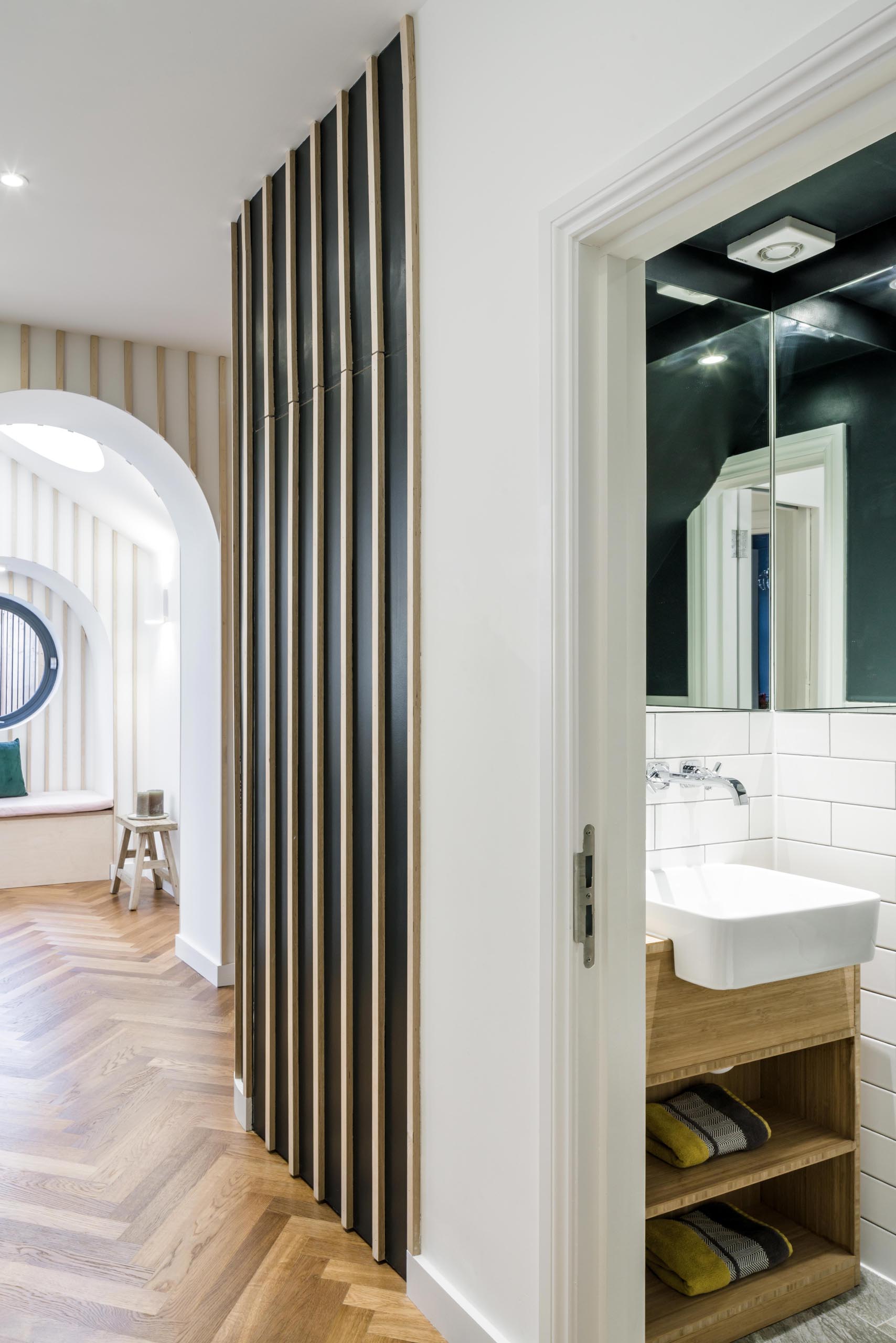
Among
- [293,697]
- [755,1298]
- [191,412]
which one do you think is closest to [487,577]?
[293,697]

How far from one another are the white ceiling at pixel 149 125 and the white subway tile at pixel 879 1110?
264cm

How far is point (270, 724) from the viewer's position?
2613 mm

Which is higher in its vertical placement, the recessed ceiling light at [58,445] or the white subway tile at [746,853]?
the recessed ceiling light at [58,445]

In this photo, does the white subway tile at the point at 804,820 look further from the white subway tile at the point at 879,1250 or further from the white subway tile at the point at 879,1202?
the white subway tile at the point at 879,1250

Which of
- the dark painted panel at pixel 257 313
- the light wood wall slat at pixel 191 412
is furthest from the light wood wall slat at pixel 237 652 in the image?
the light wood wall slat at pixel 191 412

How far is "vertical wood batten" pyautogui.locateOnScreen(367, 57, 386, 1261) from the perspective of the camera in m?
2.04

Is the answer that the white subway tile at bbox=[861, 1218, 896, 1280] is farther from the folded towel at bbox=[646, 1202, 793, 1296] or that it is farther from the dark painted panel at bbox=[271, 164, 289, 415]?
the dark painted panel at bbox=[271, 164, 289, 415]

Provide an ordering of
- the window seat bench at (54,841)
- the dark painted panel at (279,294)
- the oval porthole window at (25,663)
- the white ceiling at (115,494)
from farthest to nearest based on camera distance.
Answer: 1. the oval porthole window at (25,663)
2. the window seat bench at (54,841)
3. the white ceiling at (115,494)
4. the dark painted panel at (279,294)

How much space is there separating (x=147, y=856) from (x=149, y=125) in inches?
183

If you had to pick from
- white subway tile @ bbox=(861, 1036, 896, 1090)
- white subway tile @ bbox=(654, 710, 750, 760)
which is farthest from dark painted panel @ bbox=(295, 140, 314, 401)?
white subway tile @ bbox=(861, 1036, 896, 1090)

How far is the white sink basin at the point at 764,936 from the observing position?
176cm

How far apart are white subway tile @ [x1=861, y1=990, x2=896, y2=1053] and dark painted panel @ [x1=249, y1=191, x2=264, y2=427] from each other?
226 centimetres

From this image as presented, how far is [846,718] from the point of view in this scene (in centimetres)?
230

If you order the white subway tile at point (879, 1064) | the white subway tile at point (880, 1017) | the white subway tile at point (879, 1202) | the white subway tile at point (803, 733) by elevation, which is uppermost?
the white subway tile at point (803, 733)
